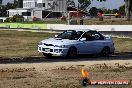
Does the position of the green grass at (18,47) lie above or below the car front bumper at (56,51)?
below

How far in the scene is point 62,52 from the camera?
21.3m

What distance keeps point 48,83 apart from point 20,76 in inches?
75.6

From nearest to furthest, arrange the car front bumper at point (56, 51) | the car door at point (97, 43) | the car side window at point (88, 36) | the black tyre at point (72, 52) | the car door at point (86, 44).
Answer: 1. the car front bumper at point (56, 51)
2. the black tyre at point (72, 52)
3. the car door at point (86, 44)
4. the car side window at point (88, 36)
5. the car door at point (97, 43)

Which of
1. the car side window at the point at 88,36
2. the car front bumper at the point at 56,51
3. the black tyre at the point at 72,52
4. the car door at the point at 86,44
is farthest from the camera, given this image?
the car side window at the point at 88,36

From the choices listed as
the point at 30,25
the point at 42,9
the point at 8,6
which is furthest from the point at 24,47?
the point at 8,6

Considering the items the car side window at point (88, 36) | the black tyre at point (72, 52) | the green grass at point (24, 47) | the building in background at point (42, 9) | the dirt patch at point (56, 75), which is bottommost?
the green grass at point (24, 47)

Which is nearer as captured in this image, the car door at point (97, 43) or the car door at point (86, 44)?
the car door at point (86, 44)

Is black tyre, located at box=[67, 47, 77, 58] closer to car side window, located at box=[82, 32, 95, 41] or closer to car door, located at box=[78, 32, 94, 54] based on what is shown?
car door, located at box=[78, 32, 94, 54]

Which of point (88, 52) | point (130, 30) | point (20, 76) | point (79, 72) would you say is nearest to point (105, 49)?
point (88, 52)

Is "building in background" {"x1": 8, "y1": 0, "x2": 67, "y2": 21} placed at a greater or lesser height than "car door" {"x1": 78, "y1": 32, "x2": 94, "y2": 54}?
greater

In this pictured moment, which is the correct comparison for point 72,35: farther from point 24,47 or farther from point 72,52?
point 24,47

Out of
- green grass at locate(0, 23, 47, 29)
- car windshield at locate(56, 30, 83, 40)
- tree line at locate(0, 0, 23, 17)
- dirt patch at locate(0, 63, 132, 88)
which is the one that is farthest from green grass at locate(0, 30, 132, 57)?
tree line at locate(0, 0, 23, 17)

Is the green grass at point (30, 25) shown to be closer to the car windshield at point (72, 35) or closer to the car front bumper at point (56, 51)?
the car windshield at point (72, 35)

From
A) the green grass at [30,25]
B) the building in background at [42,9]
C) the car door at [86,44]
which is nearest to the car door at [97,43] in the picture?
the car door at [86,44]
